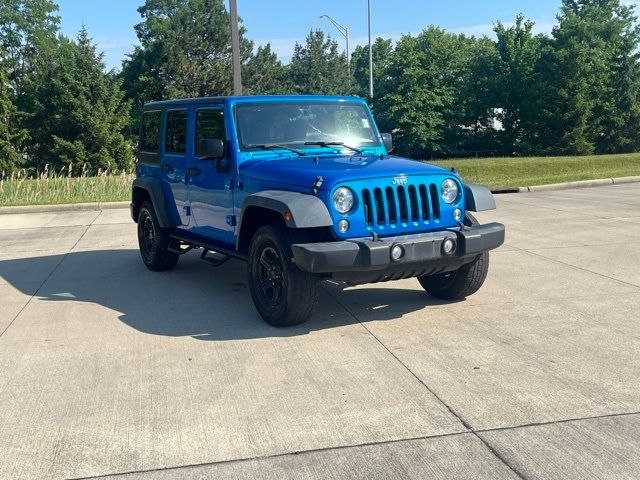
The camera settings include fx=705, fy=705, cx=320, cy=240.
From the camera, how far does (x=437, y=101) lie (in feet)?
164

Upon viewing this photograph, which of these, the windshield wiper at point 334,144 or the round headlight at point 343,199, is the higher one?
the windshield wiper at point 334,144

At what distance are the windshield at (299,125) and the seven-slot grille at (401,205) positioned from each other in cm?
136

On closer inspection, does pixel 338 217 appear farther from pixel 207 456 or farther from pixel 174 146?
pixel 174 146

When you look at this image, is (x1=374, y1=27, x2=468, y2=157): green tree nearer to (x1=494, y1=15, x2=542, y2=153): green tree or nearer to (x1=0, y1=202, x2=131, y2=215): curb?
(x1=494, y1=15, x2=542, y2=153): green tree

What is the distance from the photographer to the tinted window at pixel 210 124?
677 centimetres

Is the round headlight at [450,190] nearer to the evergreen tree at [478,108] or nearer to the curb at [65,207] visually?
the curb at [65,207]

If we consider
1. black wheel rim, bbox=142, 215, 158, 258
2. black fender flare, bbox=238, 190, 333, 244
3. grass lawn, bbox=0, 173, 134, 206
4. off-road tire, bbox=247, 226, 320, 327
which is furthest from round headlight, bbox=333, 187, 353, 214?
grass lawn, bbox=0, 173, 134, 206

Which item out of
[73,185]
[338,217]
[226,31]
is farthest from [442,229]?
[226,31]

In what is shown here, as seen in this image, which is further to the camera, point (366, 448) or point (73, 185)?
point (73, 185)

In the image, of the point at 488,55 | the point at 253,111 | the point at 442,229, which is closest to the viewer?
the point at 442,229

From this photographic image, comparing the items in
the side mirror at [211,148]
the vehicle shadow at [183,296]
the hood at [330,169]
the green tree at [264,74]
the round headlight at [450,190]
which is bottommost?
the vehicle shadow at [183,296]

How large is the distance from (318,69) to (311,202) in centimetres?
6039

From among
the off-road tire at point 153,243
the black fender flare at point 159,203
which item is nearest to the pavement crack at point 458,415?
the black fender flare at point 159,203

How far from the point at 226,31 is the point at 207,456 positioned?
183 ft
